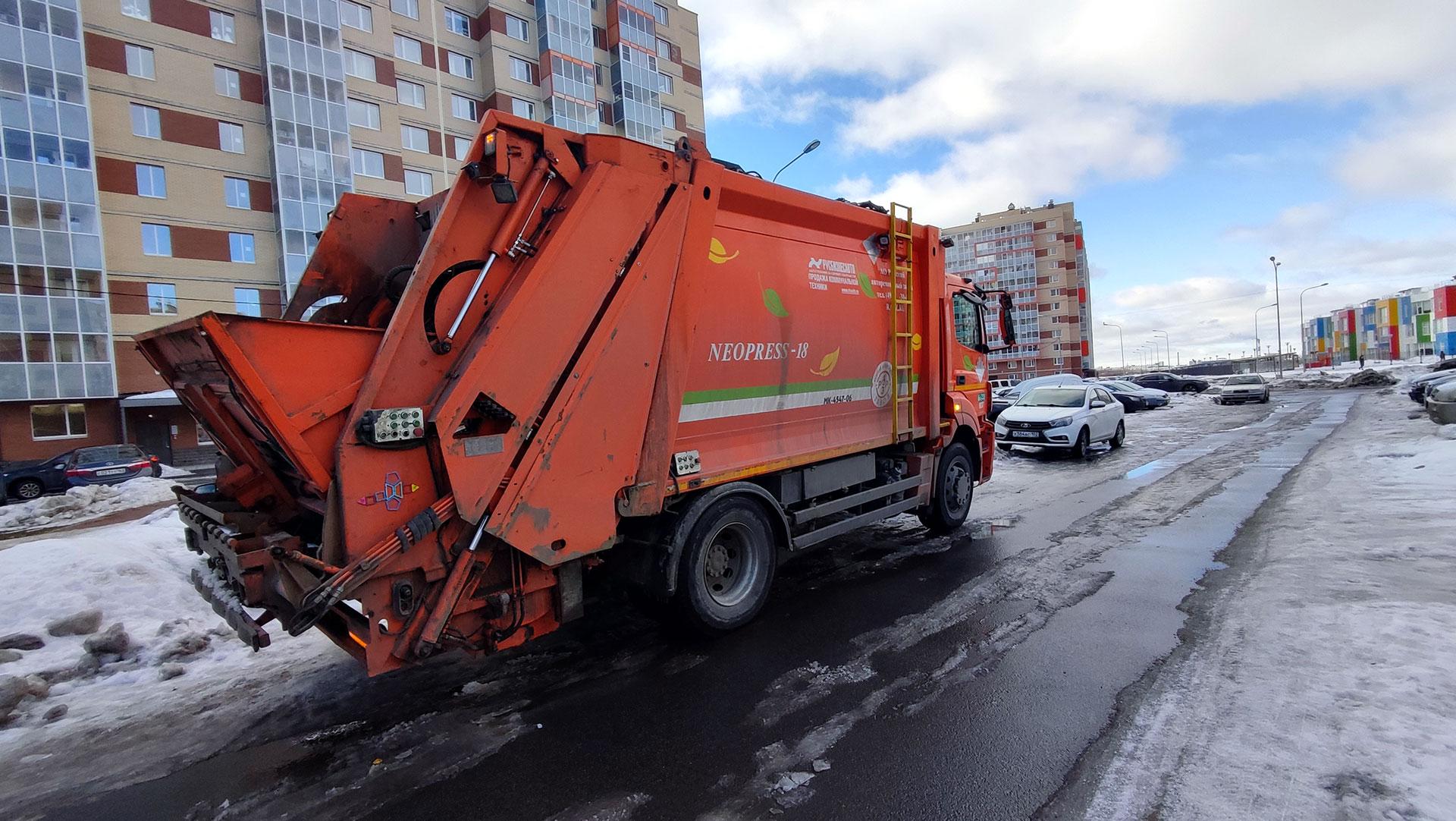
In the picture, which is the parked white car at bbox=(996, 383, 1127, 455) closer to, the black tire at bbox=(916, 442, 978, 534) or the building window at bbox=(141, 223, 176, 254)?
the black tire at bbox=(916, 442, 978, 534)

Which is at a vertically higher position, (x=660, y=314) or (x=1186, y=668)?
(x=660, y=314)

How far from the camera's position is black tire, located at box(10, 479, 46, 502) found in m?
17.4

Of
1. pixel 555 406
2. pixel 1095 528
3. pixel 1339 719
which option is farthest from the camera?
pixel 1095 528

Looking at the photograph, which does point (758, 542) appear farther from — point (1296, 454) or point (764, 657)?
point (1296, 454)

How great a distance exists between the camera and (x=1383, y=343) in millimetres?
91688

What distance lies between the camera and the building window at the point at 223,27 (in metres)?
30.6

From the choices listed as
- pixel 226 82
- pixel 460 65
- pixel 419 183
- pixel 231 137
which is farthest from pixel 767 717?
pixel 460 65

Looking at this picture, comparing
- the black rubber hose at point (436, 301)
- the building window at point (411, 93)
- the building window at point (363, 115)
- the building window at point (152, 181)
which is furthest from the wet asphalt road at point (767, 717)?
the building window at point (411, 93)

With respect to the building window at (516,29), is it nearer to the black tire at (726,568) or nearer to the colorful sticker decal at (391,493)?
the black tire at (726,568)

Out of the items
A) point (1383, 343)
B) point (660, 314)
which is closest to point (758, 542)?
point (660, 314)

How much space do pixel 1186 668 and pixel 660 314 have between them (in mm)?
3902

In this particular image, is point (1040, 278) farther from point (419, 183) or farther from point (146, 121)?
point (146, 121)

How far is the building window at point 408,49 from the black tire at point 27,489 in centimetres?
2809

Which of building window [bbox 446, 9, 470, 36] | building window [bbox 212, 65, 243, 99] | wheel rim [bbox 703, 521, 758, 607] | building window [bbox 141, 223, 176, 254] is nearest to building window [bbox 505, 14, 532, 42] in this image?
building window [bbox 446, 9, 470, 36]
